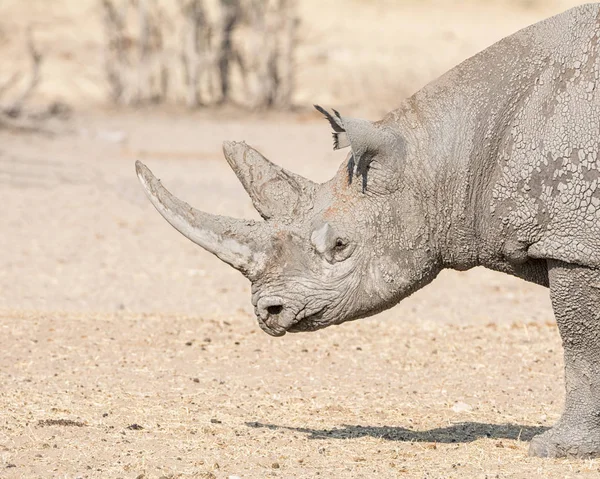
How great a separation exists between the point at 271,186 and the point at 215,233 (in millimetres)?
380

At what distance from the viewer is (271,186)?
5957mm

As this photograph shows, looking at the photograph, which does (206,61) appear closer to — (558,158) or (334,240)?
(334,240)

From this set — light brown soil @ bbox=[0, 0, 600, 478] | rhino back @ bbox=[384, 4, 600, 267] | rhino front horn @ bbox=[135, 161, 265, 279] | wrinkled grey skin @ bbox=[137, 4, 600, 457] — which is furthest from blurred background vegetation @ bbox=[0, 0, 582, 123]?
rhino back @ bbox=[384, 4, 600, 267]

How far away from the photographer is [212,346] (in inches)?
341

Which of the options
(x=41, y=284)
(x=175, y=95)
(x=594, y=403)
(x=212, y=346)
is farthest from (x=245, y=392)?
(x=175, y=95)

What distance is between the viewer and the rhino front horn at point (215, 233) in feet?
19.1

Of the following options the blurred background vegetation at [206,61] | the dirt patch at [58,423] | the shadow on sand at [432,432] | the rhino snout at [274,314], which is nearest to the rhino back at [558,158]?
the rhino snout at [274,314]

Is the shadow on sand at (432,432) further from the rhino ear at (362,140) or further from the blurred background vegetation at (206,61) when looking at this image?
the blurred background vegetation at (206,61)

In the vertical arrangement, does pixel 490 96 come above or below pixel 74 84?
below

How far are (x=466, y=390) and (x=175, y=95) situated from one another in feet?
56.2

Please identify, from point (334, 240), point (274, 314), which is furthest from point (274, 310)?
point (334, 240)

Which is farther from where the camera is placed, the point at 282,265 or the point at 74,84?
the point at 74,84

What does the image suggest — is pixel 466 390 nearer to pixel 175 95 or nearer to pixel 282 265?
Result: pixel 282 265

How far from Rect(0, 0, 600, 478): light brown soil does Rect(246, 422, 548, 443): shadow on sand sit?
0.06 feet
